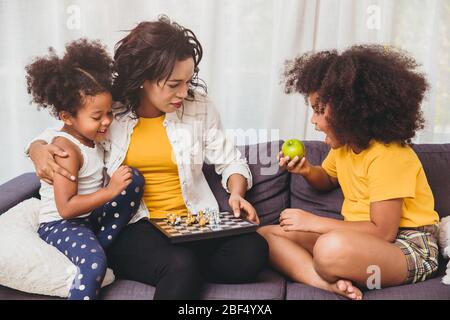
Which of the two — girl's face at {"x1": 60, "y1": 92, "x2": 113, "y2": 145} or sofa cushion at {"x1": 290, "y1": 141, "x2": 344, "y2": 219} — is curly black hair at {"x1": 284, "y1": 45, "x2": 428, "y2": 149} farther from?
girl's face at {"x1": 60, "y1": 92, "x2": 113, "y2": 145}

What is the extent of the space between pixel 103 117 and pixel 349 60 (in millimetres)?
724

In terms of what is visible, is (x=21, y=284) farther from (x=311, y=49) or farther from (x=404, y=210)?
(x=311, y=49)

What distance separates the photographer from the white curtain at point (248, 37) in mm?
2080

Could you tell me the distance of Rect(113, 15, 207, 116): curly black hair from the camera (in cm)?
149

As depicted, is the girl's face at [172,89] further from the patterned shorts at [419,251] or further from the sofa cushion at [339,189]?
the patterned shorts at [419,251]

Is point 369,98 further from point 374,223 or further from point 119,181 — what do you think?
point 119,181

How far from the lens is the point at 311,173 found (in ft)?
5.43

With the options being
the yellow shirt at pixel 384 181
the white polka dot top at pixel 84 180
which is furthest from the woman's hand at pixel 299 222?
the white polka dot top at pixel 84 180

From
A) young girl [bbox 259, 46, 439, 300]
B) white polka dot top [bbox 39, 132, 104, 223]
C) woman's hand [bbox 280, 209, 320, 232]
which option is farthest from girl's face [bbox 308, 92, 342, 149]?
white polka dot top [bbox 39, 132, 104, 223]

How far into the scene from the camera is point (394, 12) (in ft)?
6.94

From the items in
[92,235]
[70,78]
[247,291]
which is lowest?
[247,291]

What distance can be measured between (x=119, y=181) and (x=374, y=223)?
714 mm

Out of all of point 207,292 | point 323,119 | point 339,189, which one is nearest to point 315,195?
point 339,189
